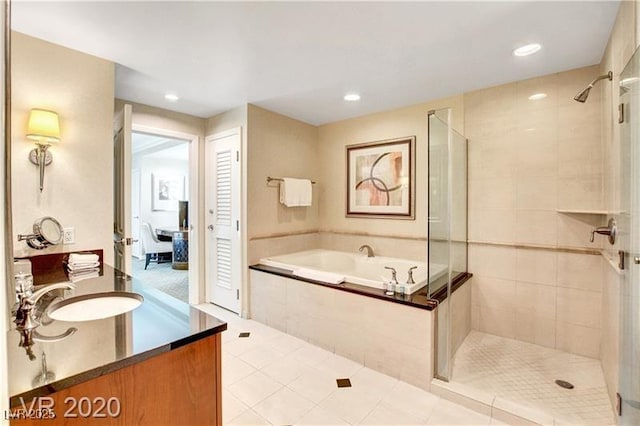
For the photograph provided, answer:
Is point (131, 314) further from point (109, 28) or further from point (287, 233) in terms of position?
point (287, 233)

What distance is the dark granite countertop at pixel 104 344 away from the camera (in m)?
0.77

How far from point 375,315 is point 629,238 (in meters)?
1.50

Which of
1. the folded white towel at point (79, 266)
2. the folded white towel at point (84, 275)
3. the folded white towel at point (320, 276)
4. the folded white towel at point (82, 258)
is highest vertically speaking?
the folded white towel at point (82, 258)

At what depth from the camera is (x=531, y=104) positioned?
2.55 meters

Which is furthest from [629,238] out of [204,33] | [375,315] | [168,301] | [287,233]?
[287,233]

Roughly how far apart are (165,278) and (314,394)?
13.2ft

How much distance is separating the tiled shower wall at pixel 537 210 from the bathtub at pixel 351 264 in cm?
65

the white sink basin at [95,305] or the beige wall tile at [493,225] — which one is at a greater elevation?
the beige wall tile at [493,225]

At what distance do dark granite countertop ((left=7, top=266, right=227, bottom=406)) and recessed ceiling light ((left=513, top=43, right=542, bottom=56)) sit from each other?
2510 millimetres

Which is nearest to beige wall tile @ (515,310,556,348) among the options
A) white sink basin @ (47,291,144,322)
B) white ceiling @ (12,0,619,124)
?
white ceiling @ (12,0,619,124)

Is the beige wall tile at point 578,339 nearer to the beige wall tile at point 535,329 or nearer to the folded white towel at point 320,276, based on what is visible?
the beige wall tile at point 535,329

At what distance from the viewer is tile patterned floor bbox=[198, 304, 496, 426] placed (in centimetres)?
175

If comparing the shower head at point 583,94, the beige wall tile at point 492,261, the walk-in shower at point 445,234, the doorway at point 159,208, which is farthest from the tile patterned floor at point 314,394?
the doorway at point 159,208

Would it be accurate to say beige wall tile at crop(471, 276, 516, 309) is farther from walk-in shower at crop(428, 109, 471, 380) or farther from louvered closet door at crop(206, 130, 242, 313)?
louvered closet door at crop(206, 130, 242, 313)
